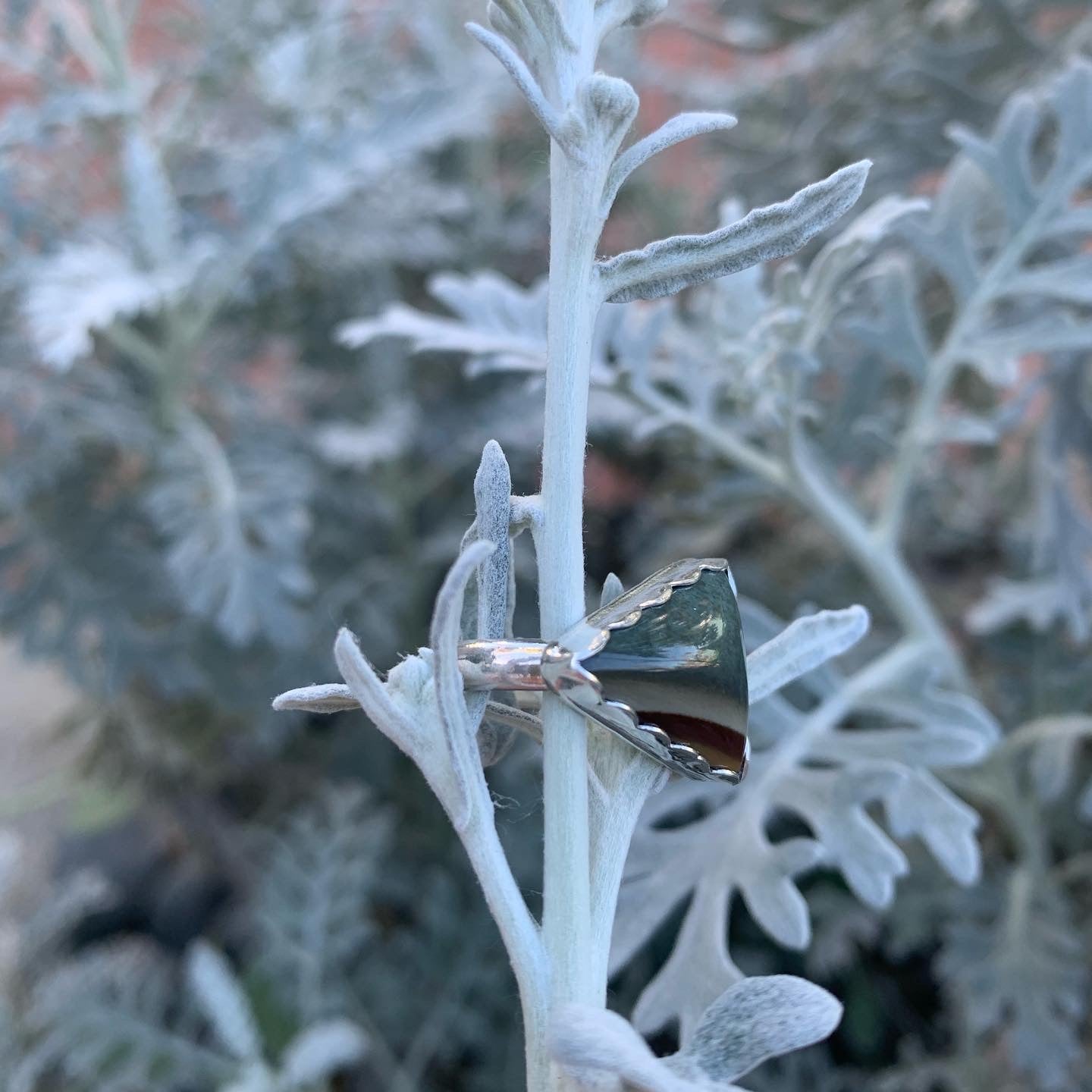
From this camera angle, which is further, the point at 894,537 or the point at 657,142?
the point at 894,537

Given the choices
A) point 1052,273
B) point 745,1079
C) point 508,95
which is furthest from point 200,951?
point 508,95

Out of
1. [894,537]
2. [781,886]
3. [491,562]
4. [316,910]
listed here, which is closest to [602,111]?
[491,562]

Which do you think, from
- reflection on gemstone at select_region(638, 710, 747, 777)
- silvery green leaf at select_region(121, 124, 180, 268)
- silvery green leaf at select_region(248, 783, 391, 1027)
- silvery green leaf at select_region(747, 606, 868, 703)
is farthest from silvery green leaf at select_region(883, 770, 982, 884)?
silvery green leaf at select_region(121, 124, 180, 268)

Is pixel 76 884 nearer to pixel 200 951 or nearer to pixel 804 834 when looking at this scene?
pixel 200 951

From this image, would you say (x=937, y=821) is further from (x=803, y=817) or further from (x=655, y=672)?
(x=655, y=672)

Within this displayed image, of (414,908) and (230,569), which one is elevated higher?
(230,569)

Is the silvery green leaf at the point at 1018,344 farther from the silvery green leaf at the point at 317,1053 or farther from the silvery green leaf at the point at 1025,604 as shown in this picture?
the silvery green leaf at the point at 317,1053

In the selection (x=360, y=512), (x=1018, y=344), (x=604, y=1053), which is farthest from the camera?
(x=360, y=512)
